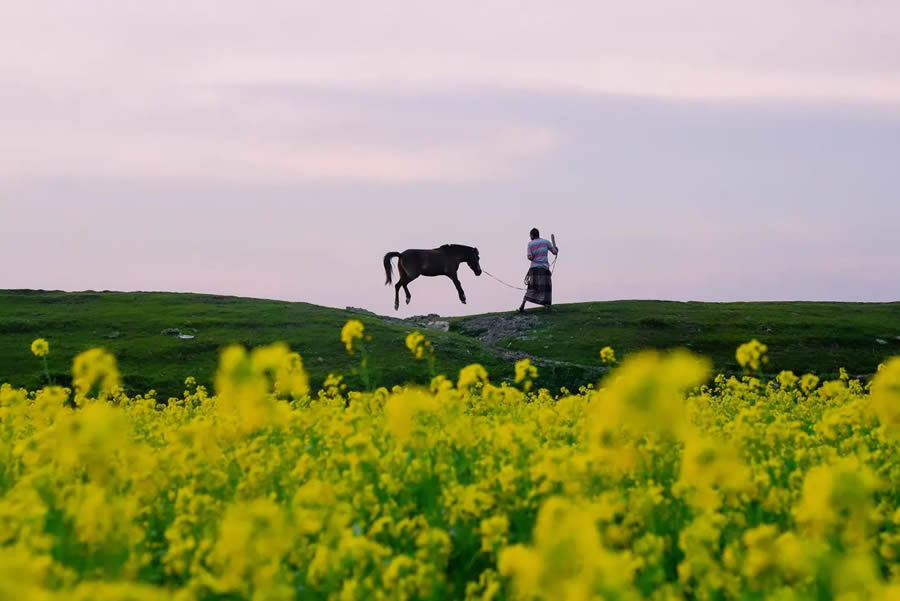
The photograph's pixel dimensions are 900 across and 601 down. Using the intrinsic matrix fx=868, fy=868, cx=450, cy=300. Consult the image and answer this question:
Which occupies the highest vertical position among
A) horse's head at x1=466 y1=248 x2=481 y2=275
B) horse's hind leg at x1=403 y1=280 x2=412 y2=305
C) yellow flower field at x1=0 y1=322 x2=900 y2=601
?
horse's head at x1=466 y1=248 x2=481 y2=275

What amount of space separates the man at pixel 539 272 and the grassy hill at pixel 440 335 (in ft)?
3.39

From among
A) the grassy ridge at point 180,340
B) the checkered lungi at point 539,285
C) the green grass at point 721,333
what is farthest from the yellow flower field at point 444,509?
the checkered lungi at point 539,285

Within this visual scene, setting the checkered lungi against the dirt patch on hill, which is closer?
the dirt patch on hill

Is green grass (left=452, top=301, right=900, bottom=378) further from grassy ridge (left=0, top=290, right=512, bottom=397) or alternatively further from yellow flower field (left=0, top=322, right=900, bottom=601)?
yellow flower field (left=0, top=322, right=900, bottom=601)

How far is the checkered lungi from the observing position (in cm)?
4681

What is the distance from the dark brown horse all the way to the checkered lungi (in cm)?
393

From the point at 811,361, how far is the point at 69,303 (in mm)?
47030

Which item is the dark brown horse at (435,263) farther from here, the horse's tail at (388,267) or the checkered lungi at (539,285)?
the checkered lungi at (539,285)

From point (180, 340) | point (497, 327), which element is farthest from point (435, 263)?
point (180, 340)

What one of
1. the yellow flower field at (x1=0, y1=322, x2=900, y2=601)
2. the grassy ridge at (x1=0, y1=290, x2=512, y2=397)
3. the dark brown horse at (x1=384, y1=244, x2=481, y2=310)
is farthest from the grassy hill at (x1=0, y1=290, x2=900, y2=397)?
the yellow flower field at (x1=0, y1=322, x2=900, y2=601)

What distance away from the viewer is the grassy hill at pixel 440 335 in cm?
3784

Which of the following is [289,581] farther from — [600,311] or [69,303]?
[69,303]

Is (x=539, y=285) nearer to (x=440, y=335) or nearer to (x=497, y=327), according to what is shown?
(x=497, y=327)

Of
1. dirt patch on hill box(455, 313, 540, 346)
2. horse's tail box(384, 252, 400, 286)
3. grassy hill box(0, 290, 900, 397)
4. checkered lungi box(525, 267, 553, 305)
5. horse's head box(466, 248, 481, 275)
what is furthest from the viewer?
horse's head box(466, 248, 481, 275)
